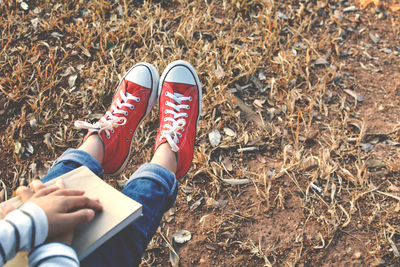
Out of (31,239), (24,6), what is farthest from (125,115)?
(24,6)

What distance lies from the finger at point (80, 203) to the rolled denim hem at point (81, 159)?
0.35m

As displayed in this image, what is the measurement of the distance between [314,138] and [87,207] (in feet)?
4.49

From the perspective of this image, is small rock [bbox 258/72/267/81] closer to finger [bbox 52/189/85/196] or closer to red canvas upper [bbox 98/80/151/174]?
red canvas upper [bbox 98/80/151/174]

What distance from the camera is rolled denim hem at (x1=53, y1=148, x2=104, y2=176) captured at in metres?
1.46

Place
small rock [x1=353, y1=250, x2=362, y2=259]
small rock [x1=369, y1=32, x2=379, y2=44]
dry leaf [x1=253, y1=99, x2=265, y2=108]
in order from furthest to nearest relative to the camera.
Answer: small rock [x1=369, y1=32, x2=379, y2=44], dry leaf [x1=253, y1=99, x2=265, y2=108], small rock [x1=353, y1=250, x2=362, y2=259]

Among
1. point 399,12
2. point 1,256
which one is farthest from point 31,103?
point 399,12

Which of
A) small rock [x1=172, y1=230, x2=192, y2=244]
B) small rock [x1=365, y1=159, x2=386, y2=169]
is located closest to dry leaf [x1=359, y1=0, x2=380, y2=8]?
small rock [x1=365, y1=159, x2=386, y2=169]

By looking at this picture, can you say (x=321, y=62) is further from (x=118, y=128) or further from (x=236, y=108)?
(x=118, y=128)

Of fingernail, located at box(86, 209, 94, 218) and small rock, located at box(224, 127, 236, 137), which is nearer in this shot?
fingernail, located at box(86, 209, 94, 218)

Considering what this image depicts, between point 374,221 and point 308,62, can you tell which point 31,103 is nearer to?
point 308,62

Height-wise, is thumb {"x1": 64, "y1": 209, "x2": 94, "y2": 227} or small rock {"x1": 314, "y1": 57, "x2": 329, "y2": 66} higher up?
thumb {"x1": 64, "y1": 209, "x2": 94, "y2": 227}

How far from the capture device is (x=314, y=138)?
77.0 inches

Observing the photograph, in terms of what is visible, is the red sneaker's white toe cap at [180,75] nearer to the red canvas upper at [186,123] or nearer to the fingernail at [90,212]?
the red canvas upper at [186,123]

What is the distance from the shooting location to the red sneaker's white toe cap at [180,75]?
204cm
